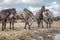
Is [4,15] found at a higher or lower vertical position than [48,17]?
higher

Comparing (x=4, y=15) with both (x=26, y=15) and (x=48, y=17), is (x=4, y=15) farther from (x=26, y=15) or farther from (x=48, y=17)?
(x=48, y=17)

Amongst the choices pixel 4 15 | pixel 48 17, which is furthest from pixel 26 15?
pixel 48 17

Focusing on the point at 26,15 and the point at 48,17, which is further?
the point at 48,17

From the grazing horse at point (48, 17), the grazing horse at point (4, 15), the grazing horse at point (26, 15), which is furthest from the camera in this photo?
the grazing horse at point (48, 17)

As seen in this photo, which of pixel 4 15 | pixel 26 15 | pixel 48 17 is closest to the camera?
pixel 4 15

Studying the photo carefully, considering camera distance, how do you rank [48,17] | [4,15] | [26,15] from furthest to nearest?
[48,17], [26,15], [4,15]

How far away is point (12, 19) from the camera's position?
90.8 ft

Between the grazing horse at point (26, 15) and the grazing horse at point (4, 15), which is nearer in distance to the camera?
the grazing horse at point (4, 15)

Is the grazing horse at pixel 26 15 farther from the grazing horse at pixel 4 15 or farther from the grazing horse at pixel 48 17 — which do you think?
the grazing horse at pixel 48 17

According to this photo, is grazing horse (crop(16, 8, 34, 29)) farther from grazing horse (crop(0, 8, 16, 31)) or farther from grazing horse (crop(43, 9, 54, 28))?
grazing horse (crop(43, 9, 54, 28))

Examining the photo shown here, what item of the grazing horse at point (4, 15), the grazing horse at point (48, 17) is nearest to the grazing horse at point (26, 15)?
the grazing horse at point (4, 15)

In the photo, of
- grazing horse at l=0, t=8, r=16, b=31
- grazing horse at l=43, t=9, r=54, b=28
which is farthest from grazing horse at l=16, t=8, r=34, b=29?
grazing horse at l=43, t=9, r=54, b=28

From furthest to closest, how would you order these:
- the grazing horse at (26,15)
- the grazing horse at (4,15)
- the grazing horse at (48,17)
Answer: the grazing horse at (48,17)
the grazing horse at (26,15)
the grazing horse at (4,15)

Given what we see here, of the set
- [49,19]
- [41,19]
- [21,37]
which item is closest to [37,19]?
[41,19]
